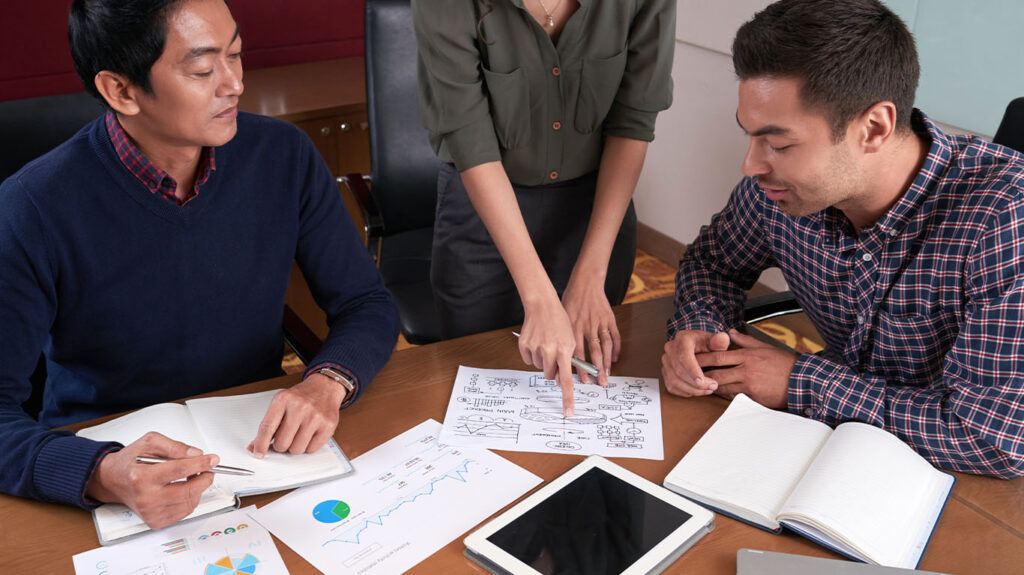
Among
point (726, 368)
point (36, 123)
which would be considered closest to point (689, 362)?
point (726, 368)

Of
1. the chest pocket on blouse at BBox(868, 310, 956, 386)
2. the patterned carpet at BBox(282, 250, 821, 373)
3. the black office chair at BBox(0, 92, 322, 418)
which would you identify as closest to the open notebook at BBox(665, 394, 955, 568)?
the chest pocket on blouse at BBox(868, 310, 956, 386)

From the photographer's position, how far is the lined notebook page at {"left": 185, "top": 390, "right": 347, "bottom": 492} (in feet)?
3.77

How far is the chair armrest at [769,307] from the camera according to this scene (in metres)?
1.65

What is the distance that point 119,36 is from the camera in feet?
4.28

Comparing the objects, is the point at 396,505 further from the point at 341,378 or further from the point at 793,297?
the point at 793,297

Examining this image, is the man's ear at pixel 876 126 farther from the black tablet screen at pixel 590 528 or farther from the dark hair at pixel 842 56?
the black tablet screen at pixel 590 528

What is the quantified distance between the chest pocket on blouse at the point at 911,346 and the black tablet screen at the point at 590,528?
0.51 meters

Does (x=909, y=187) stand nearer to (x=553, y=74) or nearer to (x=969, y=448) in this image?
(x=969, y=448)

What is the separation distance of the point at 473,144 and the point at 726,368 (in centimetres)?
61

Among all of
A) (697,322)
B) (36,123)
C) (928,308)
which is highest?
(36,123)

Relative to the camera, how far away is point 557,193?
1780 mm

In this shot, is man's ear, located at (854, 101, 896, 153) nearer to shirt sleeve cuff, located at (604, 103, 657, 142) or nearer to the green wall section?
shirt sleeve cuff, located at (604, 103, 657, 142)

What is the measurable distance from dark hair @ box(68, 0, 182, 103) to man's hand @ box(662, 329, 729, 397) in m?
0.94

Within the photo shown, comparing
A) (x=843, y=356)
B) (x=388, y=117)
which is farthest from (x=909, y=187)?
(x=388, y=117)
